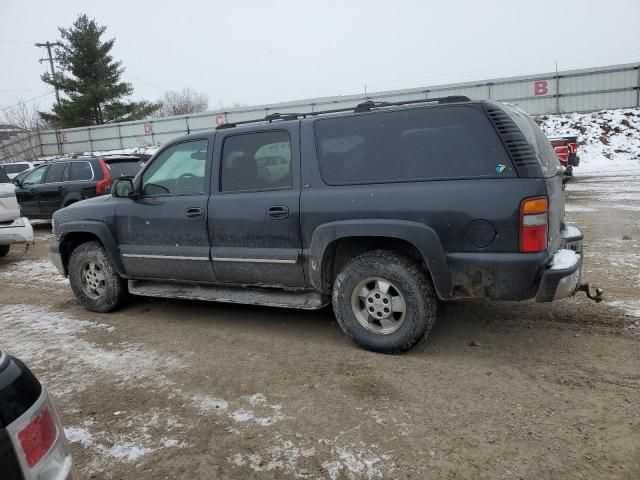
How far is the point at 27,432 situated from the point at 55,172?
11.7 m

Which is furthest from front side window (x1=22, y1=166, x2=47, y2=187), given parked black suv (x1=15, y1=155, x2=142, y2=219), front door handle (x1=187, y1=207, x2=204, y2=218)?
front door handle (x1=187, y1=207, x2=204, y2=218)

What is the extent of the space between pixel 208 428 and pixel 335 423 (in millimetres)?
769

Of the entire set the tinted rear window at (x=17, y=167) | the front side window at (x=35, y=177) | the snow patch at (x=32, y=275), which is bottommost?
the snow patch at (x=32, y=275)

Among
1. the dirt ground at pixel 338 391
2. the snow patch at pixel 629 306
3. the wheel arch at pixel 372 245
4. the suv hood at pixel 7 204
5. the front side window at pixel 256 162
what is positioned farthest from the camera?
the suv hood at pixel 7 204

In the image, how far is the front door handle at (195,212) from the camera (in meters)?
4.58

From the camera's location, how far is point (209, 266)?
4621 millimetres

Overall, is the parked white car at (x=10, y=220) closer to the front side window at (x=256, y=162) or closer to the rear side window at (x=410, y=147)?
the front side window at (x=256, y=162)

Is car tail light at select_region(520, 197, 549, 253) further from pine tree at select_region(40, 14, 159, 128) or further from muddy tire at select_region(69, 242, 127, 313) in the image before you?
pine tree at select_region(40, 14, 159, 128)

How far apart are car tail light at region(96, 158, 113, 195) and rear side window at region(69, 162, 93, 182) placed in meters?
0.31

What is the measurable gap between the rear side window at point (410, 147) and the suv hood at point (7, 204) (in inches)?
249

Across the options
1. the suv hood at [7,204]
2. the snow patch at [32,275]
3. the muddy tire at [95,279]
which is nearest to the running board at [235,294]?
the muddy tire at [95,279]

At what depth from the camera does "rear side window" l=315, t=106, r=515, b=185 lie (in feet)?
11.4

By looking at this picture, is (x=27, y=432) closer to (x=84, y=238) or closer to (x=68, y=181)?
(x=84, y=238)

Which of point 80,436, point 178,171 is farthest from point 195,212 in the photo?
point 80,436
